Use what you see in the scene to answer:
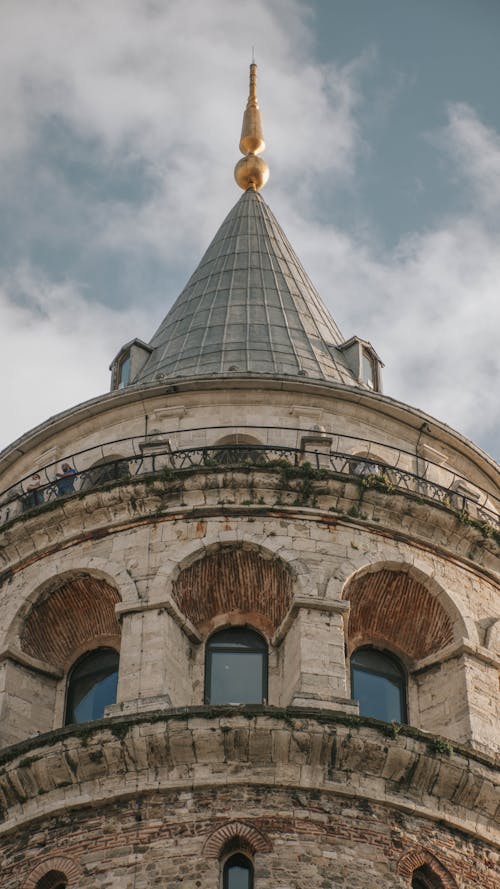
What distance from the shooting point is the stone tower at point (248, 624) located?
25.9 meters

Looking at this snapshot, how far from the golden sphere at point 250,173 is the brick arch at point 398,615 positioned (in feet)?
57.1

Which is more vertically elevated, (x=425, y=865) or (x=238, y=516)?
(x=238, y=516)

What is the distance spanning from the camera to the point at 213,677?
29.6 meters

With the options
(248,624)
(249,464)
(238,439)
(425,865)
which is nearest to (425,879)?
(425,865)

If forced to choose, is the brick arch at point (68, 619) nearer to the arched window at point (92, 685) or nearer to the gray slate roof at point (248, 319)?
the arched window at point (92, 685)

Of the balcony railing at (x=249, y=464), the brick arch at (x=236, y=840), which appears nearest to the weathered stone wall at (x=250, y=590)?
the balcony railing at (x=249, y=464)

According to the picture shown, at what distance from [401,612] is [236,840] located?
623 cm

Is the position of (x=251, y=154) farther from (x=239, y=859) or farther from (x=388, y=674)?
(x=239, y=859)

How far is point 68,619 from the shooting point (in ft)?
101

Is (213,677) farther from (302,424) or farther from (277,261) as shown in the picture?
(277,261)

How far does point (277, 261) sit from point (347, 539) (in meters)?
11.8

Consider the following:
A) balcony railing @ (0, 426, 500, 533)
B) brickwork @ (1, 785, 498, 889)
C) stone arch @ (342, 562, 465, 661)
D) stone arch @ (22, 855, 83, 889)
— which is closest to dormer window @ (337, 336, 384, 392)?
balcony railing @ (0, 426, 500, 533)

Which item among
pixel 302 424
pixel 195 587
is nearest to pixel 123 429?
pixel 302 424

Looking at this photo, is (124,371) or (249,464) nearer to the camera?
(249,464)
